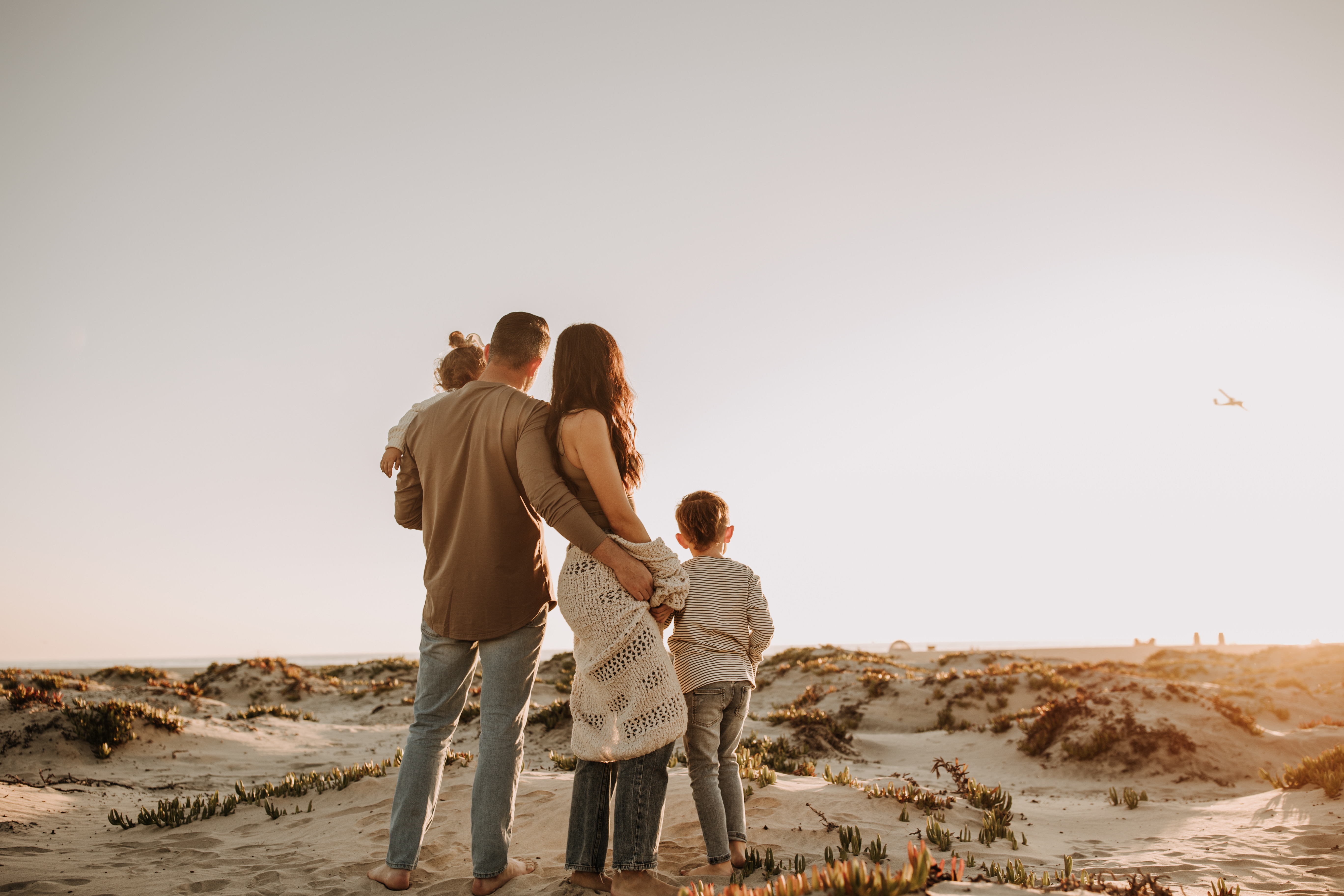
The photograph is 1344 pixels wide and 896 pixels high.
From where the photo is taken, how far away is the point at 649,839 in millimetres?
3211

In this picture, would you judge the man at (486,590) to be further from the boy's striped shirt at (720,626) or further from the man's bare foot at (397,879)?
the boy's striped shirt at (720,626)

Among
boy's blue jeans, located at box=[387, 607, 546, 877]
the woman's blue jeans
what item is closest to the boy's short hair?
boy's blue jeans, located at box=[387, 607, 546, 877]

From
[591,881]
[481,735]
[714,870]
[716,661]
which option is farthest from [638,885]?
[716,661]

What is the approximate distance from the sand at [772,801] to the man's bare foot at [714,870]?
0.91ft

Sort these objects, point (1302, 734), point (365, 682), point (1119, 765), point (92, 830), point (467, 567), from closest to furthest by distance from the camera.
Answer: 1. point (467, 567)
2. point (92, 830)
3. point (1119, 765)
4. point (1302, 734)
5. point (365, 682)

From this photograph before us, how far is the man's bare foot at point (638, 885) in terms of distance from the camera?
10.2 ft

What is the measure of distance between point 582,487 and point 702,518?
1.01m

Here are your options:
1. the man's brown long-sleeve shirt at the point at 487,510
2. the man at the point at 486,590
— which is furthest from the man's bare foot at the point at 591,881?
the man's brown long-sleeve shirt at the point at 487,510

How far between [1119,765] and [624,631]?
30.7 ft

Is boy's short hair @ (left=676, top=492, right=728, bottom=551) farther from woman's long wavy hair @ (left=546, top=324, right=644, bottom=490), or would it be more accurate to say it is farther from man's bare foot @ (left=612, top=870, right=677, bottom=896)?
man's bare foot @ (left=612, top=870, right=677, bottom=896)

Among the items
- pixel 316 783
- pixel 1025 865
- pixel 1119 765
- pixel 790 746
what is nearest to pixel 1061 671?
pixel 1119 765

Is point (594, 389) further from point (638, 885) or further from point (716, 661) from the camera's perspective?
point (638, 885)

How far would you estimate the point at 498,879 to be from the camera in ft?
11.4

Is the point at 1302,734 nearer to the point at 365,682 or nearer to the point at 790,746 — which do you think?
the point at 790,746
